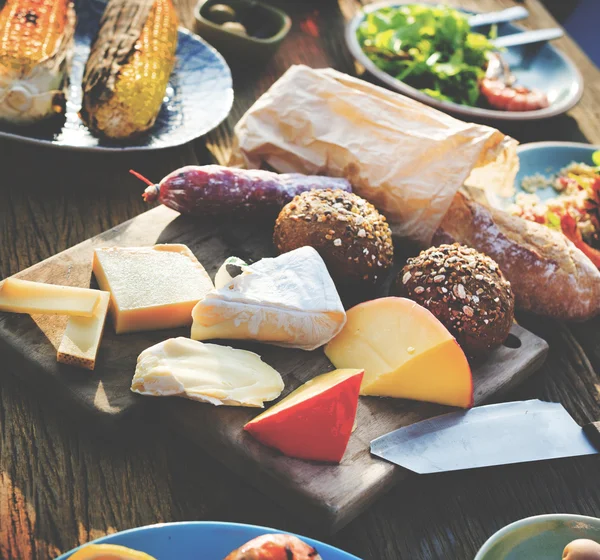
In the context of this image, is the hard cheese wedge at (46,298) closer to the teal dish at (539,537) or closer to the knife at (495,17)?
the teal dish at (539,537)

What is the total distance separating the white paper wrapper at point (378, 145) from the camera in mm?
1495

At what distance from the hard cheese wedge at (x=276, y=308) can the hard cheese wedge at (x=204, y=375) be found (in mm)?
57

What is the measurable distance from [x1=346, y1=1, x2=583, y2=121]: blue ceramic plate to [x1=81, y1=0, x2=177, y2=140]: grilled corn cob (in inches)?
27.0

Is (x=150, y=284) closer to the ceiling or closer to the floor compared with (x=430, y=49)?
closer to the floor

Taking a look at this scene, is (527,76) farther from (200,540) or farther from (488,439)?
(200,540)

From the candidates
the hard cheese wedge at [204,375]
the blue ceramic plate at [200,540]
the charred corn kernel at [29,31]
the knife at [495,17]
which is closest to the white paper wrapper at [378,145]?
the charred corn kernel at [29,31]

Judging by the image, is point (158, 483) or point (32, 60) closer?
point (158, 483)

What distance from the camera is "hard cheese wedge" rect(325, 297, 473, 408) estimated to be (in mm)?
1109

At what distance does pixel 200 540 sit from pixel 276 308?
0.43 meters

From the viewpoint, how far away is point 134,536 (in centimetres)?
78

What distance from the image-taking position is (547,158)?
1872 mm

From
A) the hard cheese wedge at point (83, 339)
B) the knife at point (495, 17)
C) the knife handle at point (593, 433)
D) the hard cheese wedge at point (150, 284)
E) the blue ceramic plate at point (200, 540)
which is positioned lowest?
the hard cheese wedge at point (83, 339)

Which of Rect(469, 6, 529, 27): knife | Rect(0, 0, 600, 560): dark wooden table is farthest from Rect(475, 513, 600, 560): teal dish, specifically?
Rect(469, 6, 529, 27): knife

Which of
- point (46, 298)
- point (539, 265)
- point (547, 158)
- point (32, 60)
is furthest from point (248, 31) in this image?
point (46, 298)
